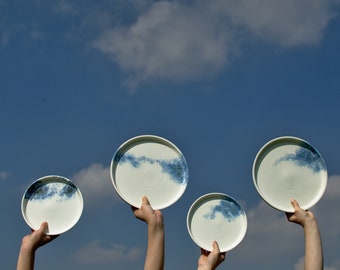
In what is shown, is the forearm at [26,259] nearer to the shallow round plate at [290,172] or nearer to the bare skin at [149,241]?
the bare skin at [149,241]

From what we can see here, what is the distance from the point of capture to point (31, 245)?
261 inches

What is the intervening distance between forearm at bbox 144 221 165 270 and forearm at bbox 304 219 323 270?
1.55 metres

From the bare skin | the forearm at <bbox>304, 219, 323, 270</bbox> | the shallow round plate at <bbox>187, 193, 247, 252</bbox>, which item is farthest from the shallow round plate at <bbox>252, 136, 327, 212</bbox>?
the bare skin

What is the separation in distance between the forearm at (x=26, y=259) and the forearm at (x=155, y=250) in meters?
1.43

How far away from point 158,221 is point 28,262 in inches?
62.4

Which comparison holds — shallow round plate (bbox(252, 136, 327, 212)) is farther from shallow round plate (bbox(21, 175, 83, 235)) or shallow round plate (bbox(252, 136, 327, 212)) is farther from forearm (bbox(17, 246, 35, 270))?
forearm (bbox(17, 246, 35, 270))

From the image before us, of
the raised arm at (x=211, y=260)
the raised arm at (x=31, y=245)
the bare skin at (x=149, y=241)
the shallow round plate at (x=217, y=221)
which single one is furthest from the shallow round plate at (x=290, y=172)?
the raised arm at (x=31, y=245)

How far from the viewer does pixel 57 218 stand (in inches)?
309

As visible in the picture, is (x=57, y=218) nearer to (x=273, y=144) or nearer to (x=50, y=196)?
(x=50, y=196)

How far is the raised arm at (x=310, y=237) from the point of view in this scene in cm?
588

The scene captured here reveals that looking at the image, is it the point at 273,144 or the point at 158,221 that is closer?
the point at 158,221

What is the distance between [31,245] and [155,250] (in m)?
1.69

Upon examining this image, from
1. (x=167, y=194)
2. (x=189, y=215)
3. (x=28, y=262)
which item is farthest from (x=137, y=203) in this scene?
(x=28, y=262)

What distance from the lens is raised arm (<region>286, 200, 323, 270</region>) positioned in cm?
588
